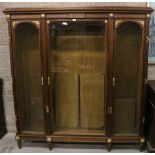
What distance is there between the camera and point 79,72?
2877mm

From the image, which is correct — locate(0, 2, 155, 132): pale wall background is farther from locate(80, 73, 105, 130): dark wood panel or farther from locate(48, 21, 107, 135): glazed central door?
locate(80, 73, 105, 130): dark wood panel

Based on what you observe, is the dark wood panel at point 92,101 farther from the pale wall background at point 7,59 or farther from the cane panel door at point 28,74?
the pale wall background at point 7,59

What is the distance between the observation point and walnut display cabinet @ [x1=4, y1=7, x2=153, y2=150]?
2.58 meters

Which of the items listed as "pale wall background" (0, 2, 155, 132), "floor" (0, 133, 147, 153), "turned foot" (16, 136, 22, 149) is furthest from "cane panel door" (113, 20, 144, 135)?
"turned foot" (16, 136, 22, 149)

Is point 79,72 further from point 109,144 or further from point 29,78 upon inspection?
point 109,144

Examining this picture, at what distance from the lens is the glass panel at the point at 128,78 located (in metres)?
2.67

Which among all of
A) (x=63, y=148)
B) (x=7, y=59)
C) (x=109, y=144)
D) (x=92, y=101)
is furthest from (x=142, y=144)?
(x=7, y=59)

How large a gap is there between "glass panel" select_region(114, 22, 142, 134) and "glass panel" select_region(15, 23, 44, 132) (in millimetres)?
911

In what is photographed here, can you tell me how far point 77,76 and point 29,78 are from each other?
0.57 meters

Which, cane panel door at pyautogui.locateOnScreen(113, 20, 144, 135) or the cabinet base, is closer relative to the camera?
cane panel door at pyautogui.locateOnScreen(113, 20, 144, 135)

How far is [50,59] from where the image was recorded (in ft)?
8.93

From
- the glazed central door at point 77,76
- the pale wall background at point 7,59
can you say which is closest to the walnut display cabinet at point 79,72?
the glazed central door at point 77,76

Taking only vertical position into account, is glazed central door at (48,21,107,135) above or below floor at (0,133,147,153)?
above

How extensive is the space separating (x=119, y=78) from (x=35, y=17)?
1.16 m
